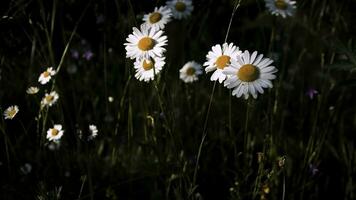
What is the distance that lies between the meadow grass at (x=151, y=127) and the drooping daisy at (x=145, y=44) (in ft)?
0.30

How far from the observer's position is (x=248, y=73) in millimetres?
980

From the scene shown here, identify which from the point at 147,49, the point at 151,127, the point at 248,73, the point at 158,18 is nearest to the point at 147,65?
the point at 147,49

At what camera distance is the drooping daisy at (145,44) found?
3.58ft

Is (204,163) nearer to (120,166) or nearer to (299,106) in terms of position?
(120,166)

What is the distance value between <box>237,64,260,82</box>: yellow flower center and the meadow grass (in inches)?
7.9

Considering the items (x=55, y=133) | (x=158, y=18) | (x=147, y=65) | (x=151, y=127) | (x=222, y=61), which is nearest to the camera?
(x=222, y=61)

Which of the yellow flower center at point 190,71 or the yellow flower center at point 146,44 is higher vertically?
the yellow flower center at point 190,71

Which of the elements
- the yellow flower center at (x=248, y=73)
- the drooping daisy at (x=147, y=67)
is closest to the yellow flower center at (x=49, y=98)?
the drooping daisy at (x=147, y=67)

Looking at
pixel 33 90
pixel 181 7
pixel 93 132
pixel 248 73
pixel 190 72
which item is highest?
pixel 181 7

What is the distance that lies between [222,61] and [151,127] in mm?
619

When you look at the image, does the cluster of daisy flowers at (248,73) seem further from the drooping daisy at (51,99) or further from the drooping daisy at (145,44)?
the drooping daisy at (51,99)

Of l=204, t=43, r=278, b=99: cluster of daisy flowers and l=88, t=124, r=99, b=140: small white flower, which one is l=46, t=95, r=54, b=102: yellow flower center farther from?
l=204, t=43, r=278, b=99: cluster of daisy flowers

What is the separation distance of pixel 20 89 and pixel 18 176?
0.59 metres

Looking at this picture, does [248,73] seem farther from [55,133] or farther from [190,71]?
→ [55,133]
